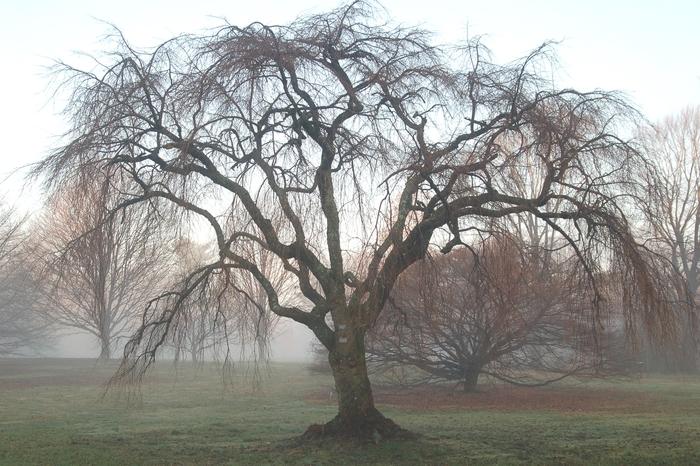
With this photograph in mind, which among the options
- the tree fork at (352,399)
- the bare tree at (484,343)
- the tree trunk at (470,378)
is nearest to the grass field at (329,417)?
the tree fork at (352,399)

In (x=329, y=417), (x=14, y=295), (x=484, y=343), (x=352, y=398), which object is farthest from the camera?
(x=14, y=295)

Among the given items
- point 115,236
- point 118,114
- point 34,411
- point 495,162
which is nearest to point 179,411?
point 34,411

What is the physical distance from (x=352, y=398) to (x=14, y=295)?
104 feet

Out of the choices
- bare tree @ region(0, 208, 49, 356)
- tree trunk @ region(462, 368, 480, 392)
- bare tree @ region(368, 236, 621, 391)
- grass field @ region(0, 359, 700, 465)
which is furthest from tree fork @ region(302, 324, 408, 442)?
bare tree @ region(0, 208, 49, 356)

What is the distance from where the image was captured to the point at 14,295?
35969mm

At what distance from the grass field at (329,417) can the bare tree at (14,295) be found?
377 inches

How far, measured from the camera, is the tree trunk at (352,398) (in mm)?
9977

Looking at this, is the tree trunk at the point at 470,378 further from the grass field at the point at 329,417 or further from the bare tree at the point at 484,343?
the grass field at the point at 329,417

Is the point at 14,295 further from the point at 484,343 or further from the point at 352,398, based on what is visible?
the point at 352,398

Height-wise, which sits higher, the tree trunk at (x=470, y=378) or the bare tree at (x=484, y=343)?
the bare tree at (x=484, y=343)

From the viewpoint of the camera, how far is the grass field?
30.7ft

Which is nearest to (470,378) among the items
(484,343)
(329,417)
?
(484,343)

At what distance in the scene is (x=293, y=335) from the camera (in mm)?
110875

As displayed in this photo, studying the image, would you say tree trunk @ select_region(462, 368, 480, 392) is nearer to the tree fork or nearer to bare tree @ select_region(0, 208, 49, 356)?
the tree fork
